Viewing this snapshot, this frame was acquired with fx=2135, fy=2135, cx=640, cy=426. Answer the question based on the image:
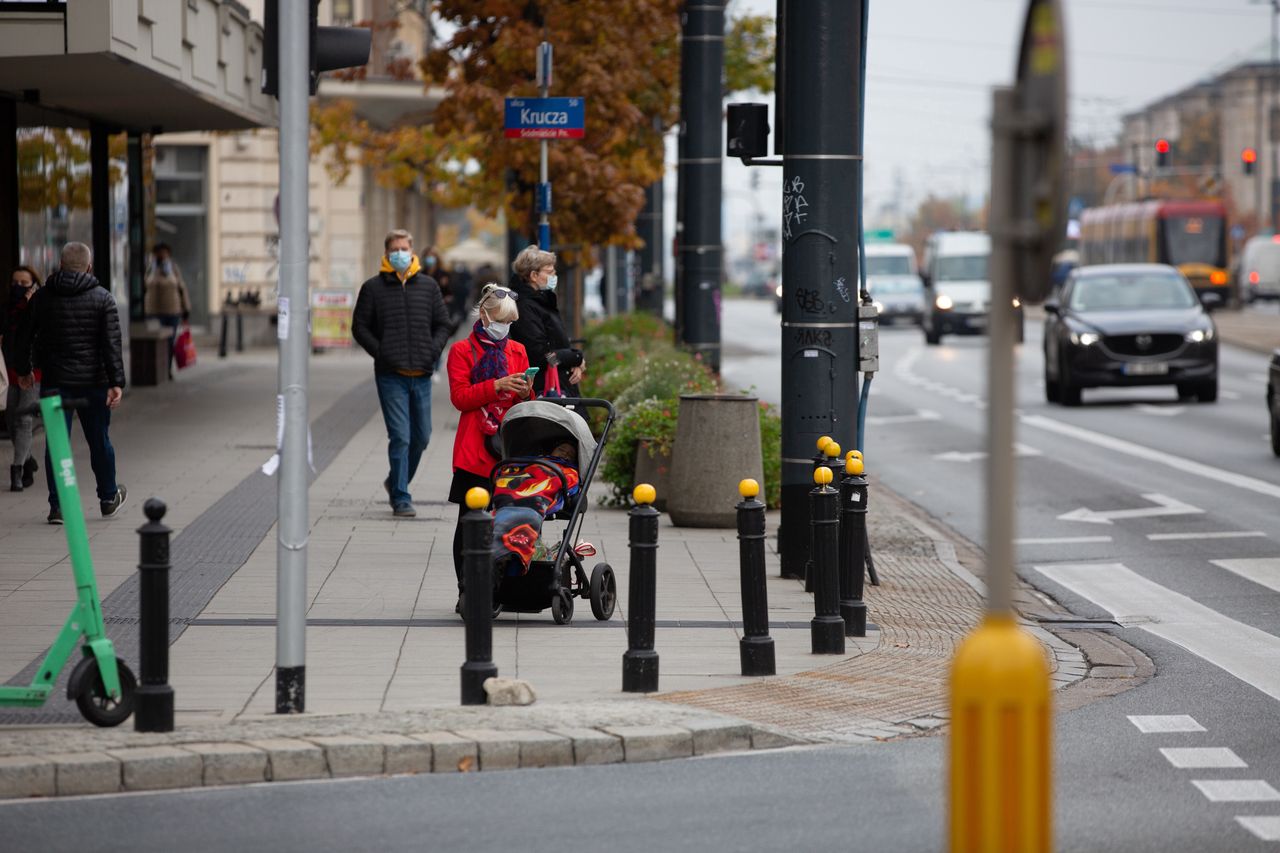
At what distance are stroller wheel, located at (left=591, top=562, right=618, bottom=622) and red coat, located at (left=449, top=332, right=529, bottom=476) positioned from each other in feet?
2.59

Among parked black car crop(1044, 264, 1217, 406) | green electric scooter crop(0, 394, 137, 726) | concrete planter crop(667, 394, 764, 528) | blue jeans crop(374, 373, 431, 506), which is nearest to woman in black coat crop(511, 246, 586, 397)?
concrete planter crop(667, 394, 764, 528)

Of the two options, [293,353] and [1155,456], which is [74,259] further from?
[1155,456]

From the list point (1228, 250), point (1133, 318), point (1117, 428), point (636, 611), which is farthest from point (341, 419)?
point (1228, 250)

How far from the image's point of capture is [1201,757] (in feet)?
24.8

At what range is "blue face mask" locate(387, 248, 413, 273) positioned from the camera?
47.9 feet

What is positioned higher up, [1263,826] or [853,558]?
[853,558]

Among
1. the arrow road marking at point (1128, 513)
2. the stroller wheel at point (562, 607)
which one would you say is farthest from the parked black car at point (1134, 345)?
the stroller wheel at point (562, 607)

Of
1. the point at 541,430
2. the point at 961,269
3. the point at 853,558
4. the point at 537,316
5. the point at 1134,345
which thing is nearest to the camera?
the point at 853,558

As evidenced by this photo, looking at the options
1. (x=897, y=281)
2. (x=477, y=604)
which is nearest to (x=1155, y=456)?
(x=477, y=604)

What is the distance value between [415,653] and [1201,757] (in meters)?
3.40

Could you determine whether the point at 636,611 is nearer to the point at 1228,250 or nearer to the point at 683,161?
the point at 683,161

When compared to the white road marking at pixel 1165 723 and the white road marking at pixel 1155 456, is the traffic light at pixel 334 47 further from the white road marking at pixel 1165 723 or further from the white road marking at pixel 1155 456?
the white road marking at pixel 1155 456

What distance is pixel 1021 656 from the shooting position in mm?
4445

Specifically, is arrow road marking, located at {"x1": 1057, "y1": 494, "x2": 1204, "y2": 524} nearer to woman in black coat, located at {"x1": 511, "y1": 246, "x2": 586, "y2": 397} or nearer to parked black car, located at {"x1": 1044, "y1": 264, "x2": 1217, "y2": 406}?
woman in black coat, located at {"x1": 511, "y1": 246, "x2": 586, "y2": 397}
